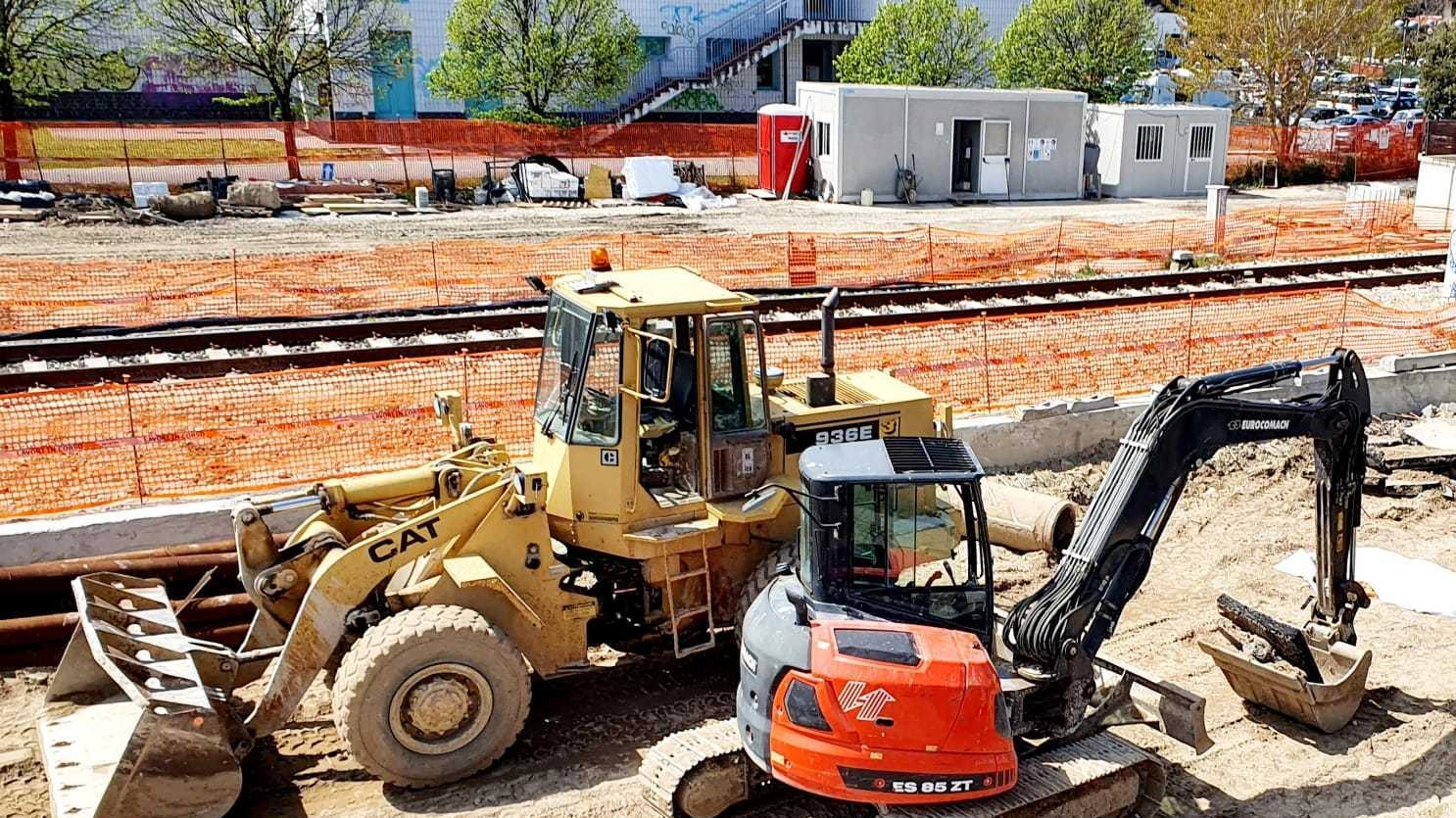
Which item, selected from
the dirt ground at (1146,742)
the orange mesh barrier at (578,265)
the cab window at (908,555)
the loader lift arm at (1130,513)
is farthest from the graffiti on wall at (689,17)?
the cab window at (908,555)

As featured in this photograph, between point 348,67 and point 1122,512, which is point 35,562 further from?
point 348,67

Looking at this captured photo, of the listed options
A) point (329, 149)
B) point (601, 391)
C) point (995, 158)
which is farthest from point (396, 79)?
point (601, 391)

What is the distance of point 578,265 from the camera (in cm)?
2123

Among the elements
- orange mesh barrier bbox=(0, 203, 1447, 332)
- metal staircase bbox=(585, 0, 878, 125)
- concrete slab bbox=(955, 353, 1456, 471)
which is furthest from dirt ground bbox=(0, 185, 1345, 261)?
concrete slab bbox=(955, 353, 1456, 471)

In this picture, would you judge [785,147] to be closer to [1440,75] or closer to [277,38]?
[277,38]

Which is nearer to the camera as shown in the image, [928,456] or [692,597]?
[928,456]

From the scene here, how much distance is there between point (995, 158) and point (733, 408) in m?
28.8

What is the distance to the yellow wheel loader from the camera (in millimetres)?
7021

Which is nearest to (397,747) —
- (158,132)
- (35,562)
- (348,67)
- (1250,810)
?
(35,562)

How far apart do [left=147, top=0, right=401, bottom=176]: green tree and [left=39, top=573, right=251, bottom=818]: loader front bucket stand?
90.1ft

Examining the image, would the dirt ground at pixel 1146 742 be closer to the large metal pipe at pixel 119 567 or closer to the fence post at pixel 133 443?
the large metal pipe at pixel 119 567

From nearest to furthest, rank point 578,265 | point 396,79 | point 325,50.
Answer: point 578,265
point 325,50
point 396,79

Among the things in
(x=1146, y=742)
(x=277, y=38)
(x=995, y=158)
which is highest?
(x=277, y=38)

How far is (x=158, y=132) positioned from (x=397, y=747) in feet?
97.8
